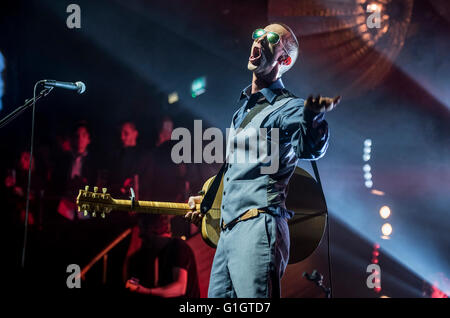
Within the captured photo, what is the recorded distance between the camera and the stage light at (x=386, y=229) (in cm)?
701

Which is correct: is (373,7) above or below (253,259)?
above

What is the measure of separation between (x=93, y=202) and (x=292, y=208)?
1.61m

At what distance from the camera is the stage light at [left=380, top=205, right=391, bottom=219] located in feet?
23.1

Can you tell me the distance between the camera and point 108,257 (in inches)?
281

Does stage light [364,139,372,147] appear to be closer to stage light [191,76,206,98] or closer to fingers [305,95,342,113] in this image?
stage light [191,76,206,98]

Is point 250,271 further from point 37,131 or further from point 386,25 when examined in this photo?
point 37,131

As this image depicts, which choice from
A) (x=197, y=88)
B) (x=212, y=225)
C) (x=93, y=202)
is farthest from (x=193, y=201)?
(x=197, y=88)

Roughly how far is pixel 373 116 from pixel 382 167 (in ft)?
3.02

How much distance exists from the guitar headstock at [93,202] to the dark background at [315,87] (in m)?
4.44

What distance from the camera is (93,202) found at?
3.30 m

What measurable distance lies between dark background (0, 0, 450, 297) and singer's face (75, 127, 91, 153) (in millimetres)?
198

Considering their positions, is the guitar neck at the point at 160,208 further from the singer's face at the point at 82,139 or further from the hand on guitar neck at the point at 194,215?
the singer's face at the point at 82,139

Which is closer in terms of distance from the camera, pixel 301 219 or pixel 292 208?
pixel 301 219

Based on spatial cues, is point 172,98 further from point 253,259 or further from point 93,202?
point 253,259
